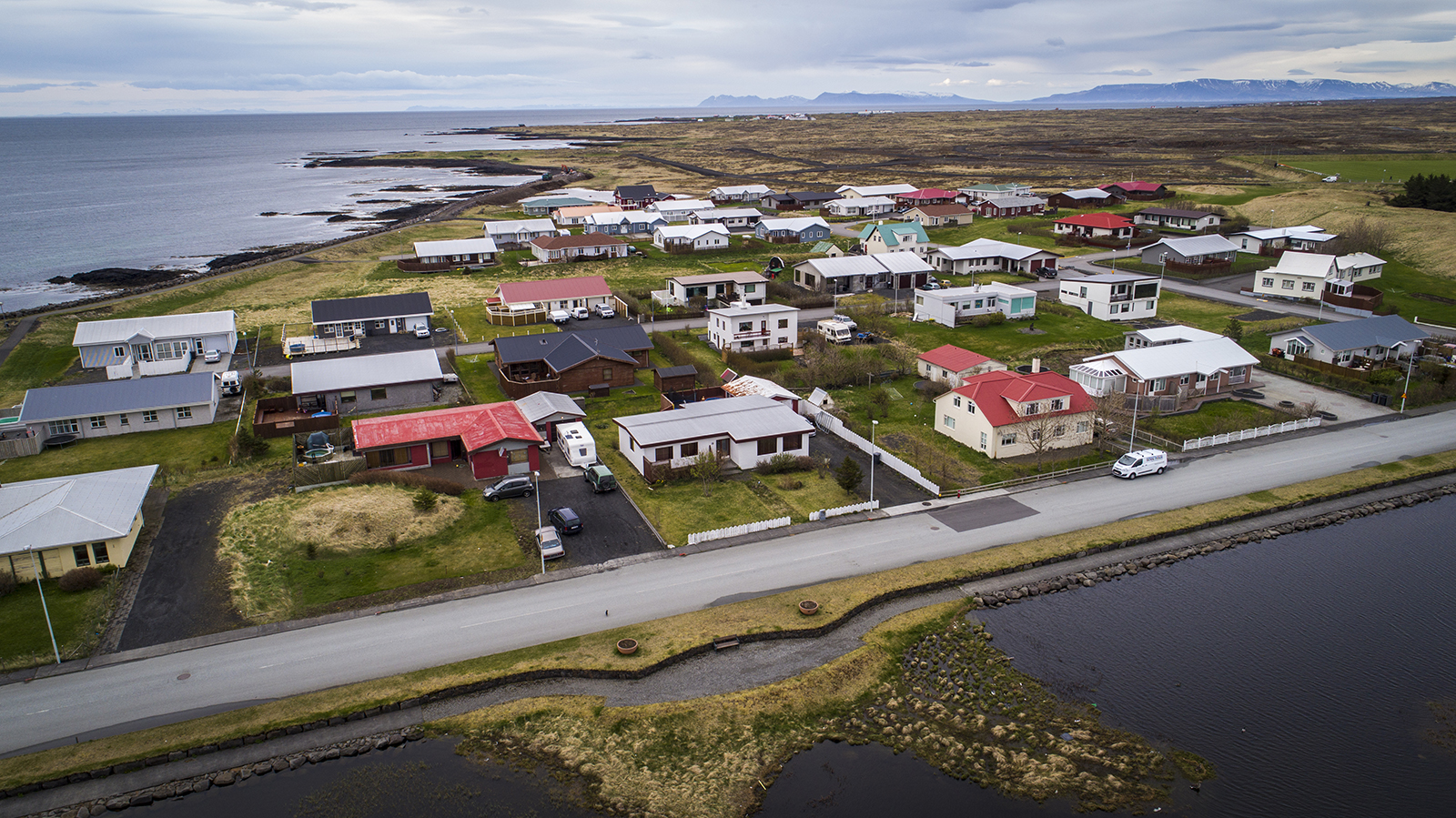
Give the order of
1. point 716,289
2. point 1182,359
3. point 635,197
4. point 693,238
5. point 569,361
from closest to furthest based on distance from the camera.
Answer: point 1182,359
point 569,361
point 716,289
point 693,238
point 635,197

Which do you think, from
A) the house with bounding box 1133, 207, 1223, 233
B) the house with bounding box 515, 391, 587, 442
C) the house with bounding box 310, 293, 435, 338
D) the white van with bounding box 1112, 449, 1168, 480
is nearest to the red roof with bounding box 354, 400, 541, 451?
the house with bounding box 515, 391, 587, 442

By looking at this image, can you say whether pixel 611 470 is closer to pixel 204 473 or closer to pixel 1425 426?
pixel 204 473

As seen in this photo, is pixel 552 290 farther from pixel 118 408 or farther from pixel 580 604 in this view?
pixel 580 604

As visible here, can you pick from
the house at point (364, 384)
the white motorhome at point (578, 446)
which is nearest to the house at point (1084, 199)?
the house at point (364, 384)

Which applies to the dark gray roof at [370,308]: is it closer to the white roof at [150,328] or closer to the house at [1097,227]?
the white roof at [150,328]

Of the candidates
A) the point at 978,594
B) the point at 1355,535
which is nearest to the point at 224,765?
the point at 978,594

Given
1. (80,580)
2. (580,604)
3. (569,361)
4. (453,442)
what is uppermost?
(569,361)

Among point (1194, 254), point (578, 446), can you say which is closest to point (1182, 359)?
point (578, 446)

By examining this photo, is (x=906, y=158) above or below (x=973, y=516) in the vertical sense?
above
